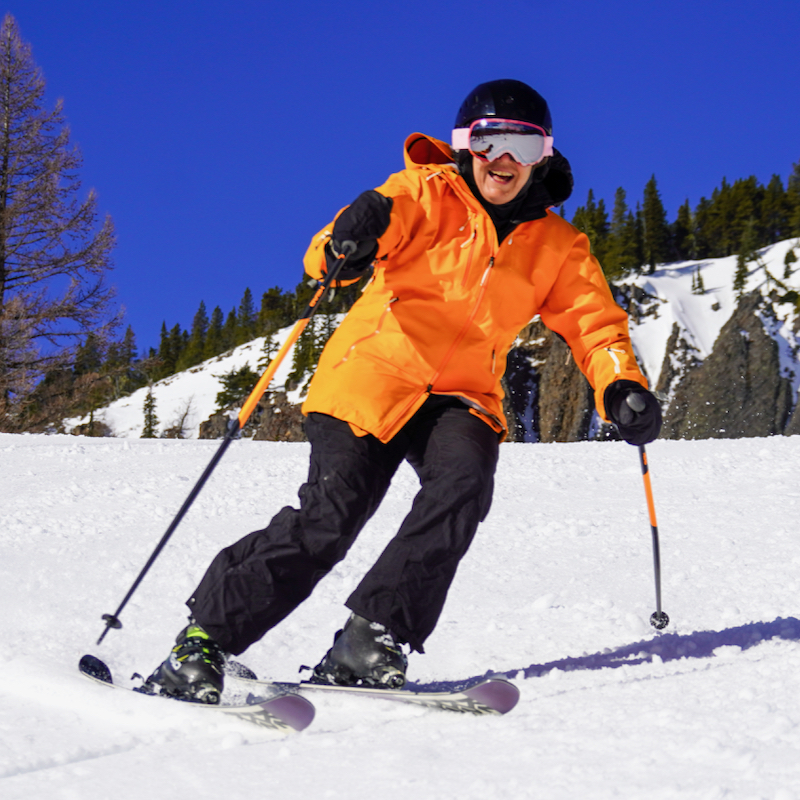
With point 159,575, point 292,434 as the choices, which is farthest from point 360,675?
point 292,434

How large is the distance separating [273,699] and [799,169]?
309 feet

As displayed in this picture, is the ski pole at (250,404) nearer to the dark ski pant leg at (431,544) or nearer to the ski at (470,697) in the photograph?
the dark ski pant leg at (431,544)

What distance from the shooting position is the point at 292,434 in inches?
1863

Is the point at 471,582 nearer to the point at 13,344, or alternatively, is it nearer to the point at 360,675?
the point at 360,675

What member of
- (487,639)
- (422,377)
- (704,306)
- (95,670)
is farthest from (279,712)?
(704,306)

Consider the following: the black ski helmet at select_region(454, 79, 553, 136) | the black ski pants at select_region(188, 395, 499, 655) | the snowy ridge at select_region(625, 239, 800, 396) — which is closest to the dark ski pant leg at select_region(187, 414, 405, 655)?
the black ski pants at select_region(188, 395, 499, 655)

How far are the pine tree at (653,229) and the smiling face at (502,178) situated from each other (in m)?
71.5

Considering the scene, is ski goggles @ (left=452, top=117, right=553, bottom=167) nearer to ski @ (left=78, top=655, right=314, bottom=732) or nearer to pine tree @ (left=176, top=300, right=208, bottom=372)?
ski @ (left=78, top=655, right=314, bottom=732)

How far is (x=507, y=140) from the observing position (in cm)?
247

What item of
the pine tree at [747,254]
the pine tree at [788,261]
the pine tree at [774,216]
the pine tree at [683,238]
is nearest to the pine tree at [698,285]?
the pine tree at [747,254]

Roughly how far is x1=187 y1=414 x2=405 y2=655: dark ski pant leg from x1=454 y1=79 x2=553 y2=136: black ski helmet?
1183mm

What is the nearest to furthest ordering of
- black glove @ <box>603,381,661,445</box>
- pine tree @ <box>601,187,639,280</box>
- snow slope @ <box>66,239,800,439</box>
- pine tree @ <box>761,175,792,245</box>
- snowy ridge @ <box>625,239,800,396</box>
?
black glove @ <box>603,381,661,445</box>
snowy ridge @ <box>625,239,800,396</box>
snow slope @ <box>66,239,800,439</box>
pine tree @ <box>601,187,639,280</box>
pine tree @ <box>761,175,792,245</box>

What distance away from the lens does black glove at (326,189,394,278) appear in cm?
225

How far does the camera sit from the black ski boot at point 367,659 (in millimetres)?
2133
